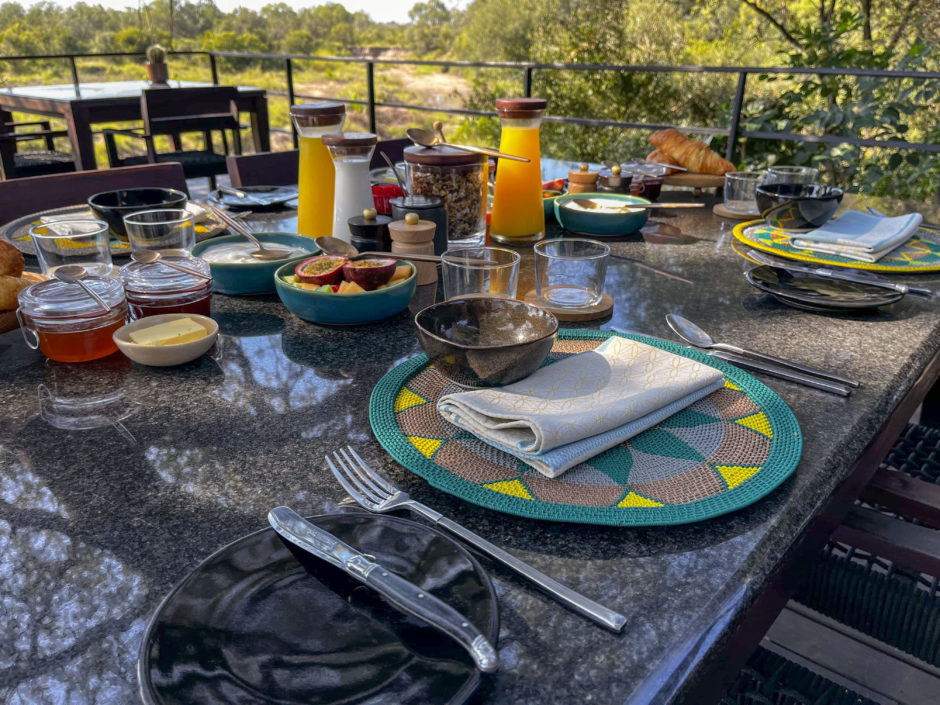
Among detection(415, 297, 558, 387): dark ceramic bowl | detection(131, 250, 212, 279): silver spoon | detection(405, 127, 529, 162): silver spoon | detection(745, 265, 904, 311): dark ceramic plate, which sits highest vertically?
detection(405, 127, 529, 162): silver spoon

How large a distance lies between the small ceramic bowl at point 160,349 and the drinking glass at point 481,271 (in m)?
0.27

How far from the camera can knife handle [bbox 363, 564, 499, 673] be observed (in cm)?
36

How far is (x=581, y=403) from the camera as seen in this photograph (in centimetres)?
59

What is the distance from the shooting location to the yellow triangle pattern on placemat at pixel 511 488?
51cm

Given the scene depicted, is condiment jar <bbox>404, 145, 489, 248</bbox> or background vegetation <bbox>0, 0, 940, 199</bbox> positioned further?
background vegetation <bbox>0, 0, 940, 199</bbox>

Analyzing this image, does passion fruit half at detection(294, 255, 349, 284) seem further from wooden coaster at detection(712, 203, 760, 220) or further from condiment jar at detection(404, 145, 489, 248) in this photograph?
wooden coaster at detection(712, 203, 760, 220)

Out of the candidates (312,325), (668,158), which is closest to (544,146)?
(668,158)

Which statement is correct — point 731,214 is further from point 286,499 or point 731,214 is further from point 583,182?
point 286,499

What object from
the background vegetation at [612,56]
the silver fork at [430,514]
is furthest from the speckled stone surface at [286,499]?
the background vegetation at [612,56]

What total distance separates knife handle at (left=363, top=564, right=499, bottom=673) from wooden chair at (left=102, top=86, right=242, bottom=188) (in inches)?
130

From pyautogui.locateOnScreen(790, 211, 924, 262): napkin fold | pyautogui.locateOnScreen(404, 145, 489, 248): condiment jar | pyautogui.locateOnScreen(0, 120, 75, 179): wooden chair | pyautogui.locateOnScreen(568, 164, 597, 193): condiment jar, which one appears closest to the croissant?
pyautogui.locateOnScreen(568, 164, 597, 193): condiment jar

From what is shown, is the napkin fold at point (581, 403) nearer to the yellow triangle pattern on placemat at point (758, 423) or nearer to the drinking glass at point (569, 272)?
the yellow triangle pattern on placemat at point (758, 423)

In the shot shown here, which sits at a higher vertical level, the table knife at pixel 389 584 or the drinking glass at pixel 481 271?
the drinking glass at pixel 481 271

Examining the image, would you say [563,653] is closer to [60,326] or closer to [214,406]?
[214,406]
